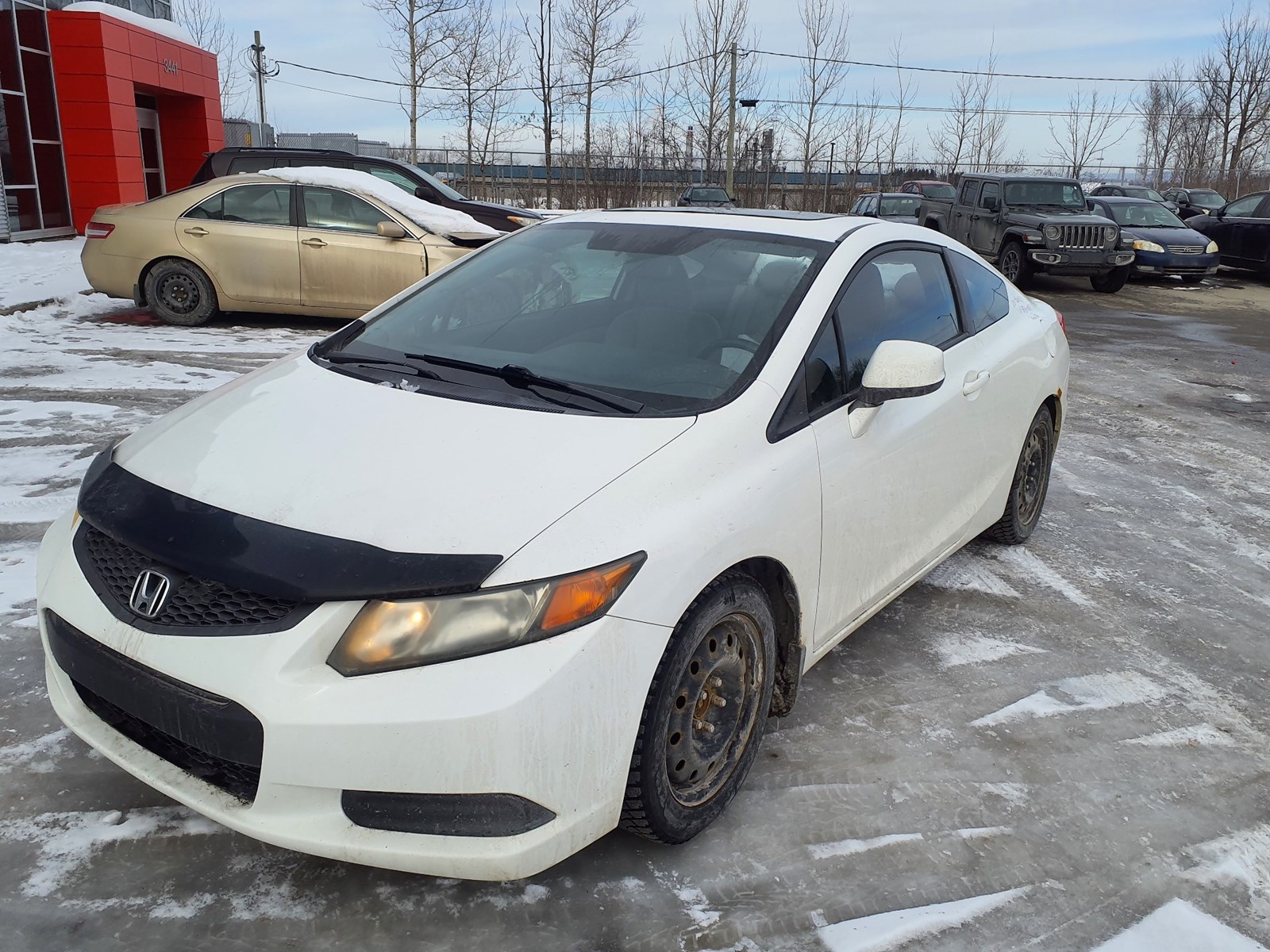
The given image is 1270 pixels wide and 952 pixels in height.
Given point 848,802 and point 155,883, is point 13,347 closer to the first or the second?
point 155,883

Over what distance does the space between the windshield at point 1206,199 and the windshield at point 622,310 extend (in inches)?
1133

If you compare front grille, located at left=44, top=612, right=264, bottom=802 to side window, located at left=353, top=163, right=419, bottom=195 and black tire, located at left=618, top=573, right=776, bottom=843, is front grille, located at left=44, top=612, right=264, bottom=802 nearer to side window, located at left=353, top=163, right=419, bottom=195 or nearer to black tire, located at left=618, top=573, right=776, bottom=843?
black tire, located at left=618, top=573, right=776, bottom=843

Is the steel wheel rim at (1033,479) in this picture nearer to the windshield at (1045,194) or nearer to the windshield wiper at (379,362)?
the windshield wiper at (379,362)

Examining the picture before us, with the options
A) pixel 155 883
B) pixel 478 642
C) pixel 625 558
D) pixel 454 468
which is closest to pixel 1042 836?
pixel 625 558

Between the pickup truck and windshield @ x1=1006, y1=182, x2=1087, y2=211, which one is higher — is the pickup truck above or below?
below

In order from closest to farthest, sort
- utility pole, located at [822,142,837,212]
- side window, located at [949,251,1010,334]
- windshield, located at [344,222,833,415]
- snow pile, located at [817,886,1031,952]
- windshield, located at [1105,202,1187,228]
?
snow pile, located at [817,886,1031,952]
windshield, located at [344,222,833,415]
side window, located at [949,251,1010,334]
windshield, located at [1105,202,1187,228]
utility pole, located at [822,142,837,212]

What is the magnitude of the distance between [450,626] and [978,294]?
9.93 ft

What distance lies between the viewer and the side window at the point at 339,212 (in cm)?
929

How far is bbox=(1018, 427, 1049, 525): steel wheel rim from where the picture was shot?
454 centimetres

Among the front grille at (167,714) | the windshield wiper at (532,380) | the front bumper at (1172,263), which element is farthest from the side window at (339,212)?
the front bumper at (1172,263)

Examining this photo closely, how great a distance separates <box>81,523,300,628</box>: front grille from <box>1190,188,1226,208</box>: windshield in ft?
100

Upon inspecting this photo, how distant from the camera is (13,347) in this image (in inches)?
313

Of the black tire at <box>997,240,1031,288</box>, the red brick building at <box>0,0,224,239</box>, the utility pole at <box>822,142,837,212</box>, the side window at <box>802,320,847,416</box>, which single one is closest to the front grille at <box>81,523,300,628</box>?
the side window at <box>802,320,847,416</box>

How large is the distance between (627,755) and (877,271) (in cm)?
197
